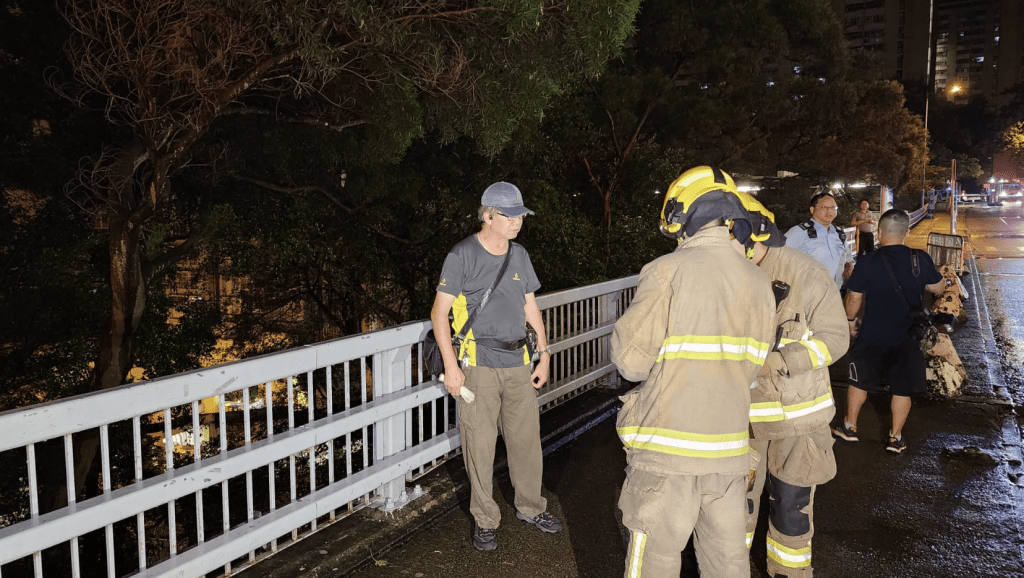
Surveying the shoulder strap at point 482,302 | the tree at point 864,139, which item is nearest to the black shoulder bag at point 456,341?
the shoulder strap at point 482,302

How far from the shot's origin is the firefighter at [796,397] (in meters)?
3.49

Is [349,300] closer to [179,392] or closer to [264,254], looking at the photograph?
[264,254]

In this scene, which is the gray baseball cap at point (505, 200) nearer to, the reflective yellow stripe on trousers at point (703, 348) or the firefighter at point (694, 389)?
the firefighter at point (694, 389)

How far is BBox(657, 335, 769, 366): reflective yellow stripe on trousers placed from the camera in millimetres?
2789

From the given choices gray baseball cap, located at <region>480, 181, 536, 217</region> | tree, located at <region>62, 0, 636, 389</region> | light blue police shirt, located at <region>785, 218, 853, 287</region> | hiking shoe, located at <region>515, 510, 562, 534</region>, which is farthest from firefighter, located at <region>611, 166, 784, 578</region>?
tree, located at <region>62, 0, 636, 389</region>

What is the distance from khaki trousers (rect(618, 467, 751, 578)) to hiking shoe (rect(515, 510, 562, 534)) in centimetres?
173

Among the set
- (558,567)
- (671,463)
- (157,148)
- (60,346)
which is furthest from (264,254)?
(671,463)

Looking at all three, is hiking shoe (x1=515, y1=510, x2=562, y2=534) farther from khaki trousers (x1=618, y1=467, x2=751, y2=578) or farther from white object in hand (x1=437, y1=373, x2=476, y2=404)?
khaki trousers (x1=618, y1=467, x2=751, y2=578)

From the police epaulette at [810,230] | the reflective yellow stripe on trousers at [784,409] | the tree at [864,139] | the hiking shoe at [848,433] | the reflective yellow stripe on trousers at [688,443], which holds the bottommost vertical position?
the hiking shoe at [848,433]

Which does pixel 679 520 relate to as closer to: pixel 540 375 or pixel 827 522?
pixel 540 375

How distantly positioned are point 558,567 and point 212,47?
6.42 metres

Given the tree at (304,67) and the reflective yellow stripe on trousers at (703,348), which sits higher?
the tree at (304,67)

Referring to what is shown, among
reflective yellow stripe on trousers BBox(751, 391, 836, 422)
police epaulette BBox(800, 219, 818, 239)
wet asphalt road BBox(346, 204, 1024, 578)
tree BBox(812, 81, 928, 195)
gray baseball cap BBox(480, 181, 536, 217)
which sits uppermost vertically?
tree BBox(812, 81, 928, 195)

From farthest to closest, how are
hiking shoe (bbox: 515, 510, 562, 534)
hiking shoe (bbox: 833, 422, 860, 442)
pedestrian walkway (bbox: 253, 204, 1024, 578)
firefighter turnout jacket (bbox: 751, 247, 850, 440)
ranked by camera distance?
Answer: hiking shoe (bbox: 833, 422, 860, 442)
hiking shoe (bbox: 515, 510, 562, 534)
pedestrian walkway (bbox: 253, 204, 1024, 578)
firefighter turnout jacket (bbox: 751, 247, 850, 440)
